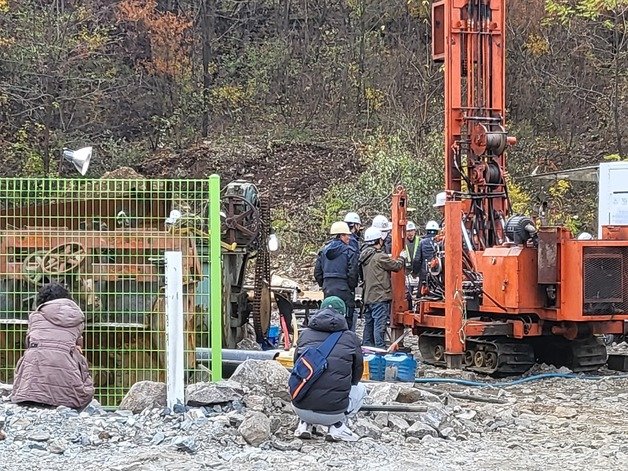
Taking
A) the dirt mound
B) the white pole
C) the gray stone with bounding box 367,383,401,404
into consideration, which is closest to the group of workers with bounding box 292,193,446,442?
the gray stone with bounding box 367,383,401,404

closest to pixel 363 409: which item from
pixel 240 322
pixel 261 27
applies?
pixel 240 322

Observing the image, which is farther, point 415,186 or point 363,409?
point 415,186

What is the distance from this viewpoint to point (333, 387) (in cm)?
764

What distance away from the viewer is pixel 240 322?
41.9ft

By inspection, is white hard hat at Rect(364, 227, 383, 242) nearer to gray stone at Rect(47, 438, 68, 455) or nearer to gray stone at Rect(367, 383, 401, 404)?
gray stone at Rect(367, 383, 401, 404)

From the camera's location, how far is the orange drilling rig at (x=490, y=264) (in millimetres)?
11594

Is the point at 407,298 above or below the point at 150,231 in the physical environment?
below

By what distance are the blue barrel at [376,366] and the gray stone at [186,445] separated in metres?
3.58

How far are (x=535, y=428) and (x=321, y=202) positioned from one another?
18.4 meters

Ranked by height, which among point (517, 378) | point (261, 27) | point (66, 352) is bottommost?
point (517, 378)

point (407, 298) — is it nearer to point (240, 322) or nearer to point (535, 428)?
point (240, 322)

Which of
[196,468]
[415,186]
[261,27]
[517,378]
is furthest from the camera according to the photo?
[261,27]

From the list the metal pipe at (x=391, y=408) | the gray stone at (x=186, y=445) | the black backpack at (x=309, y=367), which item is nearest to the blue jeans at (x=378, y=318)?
the metal pipe at (x=391, y=408)

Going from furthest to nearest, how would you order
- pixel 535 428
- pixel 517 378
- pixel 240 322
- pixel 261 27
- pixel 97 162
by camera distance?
pixel 261 27
pixel 97 162
pixel 240 322
pixel 517 378
pixel 535 428
